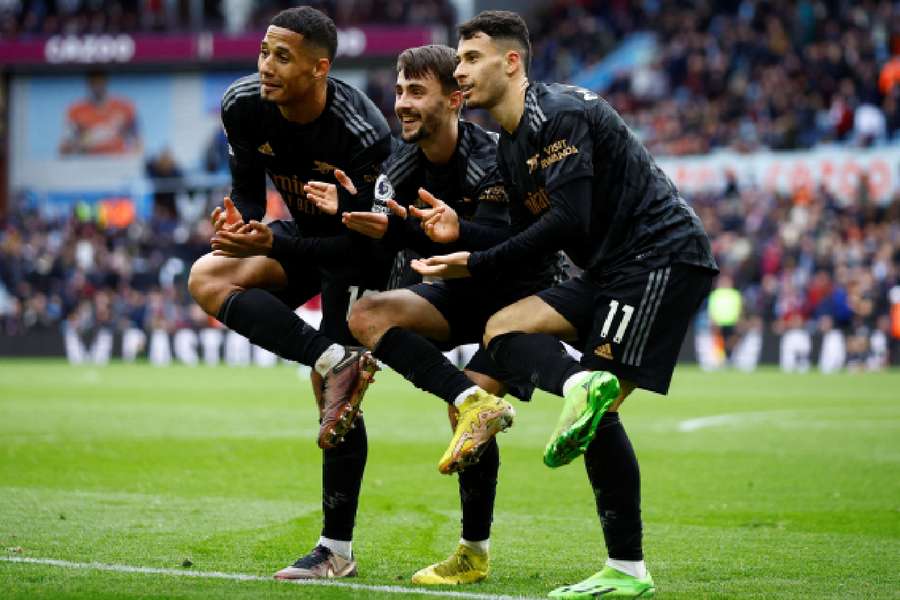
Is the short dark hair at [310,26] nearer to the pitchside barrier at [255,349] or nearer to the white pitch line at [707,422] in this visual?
the white pitch line at [707,422]

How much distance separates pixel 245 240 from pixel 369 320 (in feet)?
2.04

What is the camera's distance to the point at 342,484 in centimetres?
627

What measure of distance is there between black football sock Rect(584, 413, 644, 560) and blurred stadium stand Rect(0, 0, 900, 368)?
66.3ft

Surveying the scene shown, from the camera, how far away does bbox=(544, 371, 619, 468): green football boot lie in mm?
5195

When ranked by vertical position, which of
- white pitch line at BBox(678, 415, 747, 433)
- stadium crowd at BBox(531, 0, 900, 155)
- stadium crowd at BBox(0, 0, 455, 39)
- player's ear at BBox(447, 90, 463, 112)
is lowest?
white pitch line at BBox(678, 415, 747, 433)

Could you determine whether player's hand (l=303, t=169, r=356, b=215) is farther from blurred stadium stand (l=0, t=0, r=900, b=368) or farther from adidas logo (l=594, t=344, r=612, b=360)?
blurred stadium stand (l=0, t=0, r=900, b=368)

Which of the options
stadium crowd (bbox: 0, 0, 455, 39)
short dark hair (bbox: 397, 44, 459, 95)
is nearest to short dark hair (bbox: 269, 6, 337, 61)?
short dark hair (bbox: 397, 44, 459, 95)

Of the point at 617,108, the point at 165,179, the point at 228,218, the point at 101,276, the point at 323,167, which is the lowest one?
the point at 101,276

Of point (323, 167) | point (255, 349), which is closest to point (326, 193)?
point (323, 167)

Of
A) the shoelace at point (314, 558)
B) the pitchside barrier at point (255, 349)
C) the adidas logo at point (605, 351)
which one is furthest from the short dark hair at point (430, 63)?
the pitchside barrier at point (255, 349)

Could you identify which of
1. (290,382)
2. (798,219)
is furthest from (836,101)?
(290,382)

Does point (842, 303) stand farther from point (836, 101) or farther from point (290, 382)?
point (290, 382)

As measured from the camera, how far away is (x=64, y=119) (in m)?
44.3

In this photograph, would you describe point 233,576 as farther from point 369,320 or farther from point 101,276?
point 101,276
